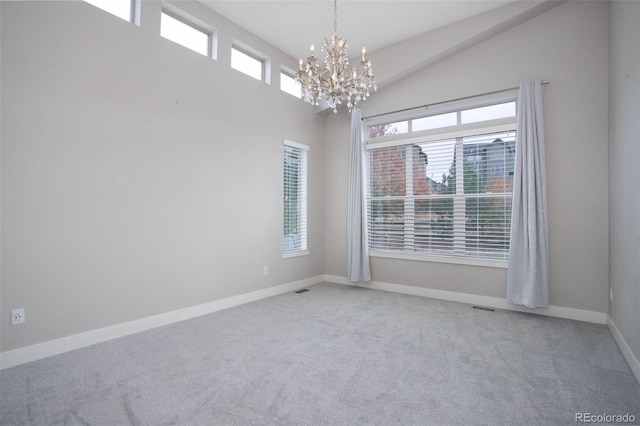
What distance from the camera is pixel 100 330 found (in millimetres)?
2934

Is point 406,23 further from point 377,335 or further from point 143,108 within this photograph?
point 377,335

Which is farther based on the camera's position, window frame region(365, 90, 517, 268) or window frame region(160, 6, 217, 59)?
window frame region(365, 90, 517, 268)

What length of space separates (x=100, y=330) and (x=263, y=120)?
3.18 metres

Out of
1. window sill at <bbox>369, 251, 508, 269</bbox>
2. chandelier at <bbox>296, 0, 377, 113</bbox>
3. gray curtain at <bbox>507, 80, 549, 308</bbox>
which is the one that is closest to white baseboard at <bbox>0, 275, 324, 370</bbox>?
window sill at <bbox>369, 251, 508, 269</bbox>

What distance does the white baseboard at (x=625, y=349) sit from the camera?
7.55 ft

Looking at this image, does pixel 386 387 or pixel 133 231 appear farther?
pixel 133 231

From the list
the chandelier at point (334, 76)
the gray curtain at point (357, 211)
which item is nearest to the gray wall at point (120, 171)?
the gray curtain at point (357, 211)

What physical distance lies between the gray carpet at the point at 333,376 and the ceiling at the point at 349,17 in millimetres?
3671

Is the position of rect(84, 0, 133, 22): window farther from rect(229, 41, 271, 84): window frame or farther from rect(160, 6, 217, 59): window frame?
rect(229, 41, 271, 84): window frame

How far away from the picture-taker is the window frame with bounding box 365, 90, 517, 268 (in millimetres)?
4090

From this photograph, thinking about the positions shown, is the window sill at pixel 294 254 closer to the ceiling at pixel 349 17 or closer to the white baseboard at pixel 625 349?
the ceiling at pixel 349 17

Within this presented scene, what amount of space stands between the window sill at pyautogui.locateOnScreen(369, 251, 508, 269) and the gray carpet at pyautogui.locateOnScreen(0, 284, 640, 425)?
76 centimetres

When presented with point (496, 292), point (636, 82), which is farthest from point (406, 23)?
point (496, 292)

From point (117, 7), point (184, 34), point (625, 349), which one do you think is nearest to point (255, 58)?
point (184, 34)
